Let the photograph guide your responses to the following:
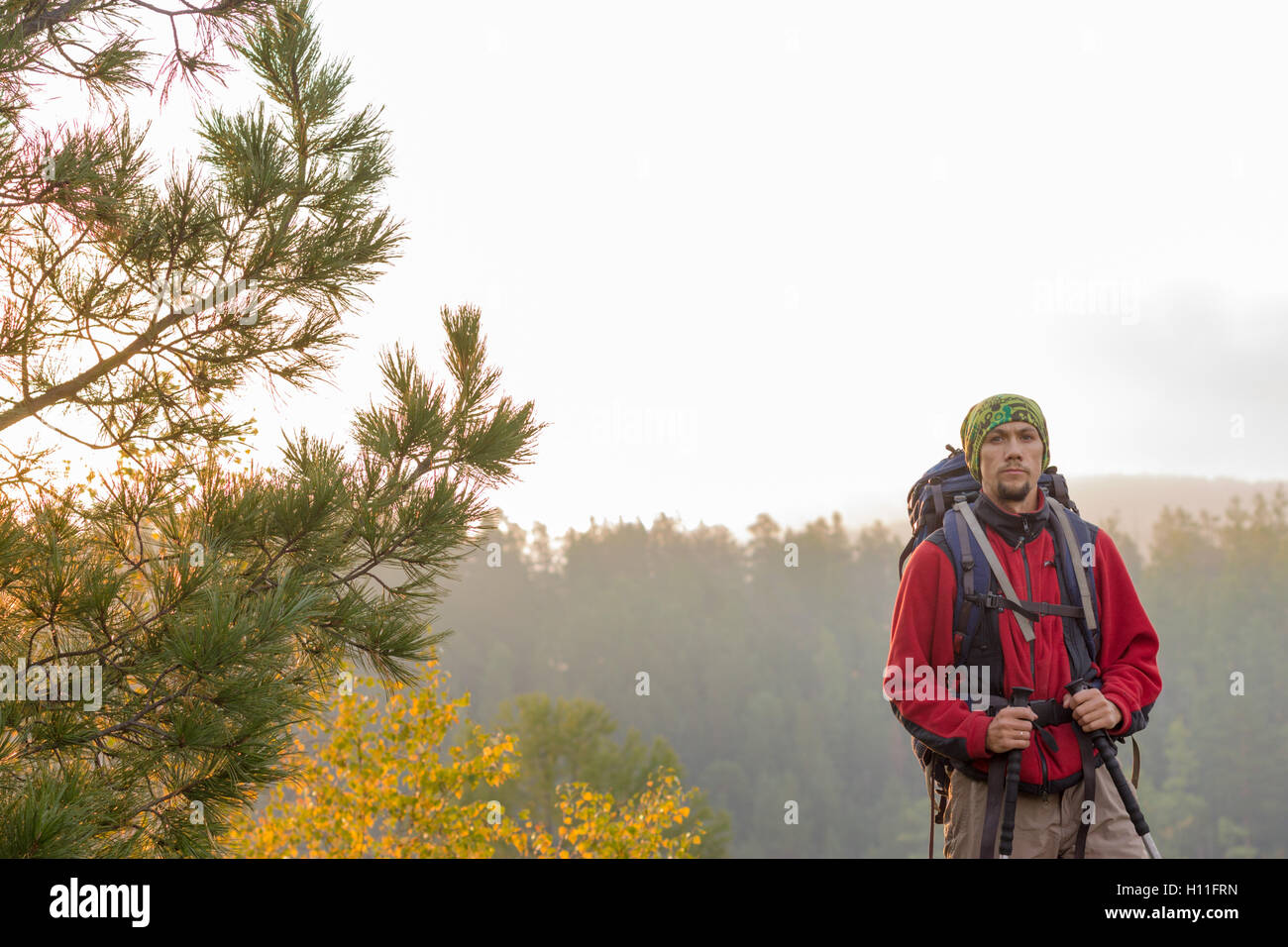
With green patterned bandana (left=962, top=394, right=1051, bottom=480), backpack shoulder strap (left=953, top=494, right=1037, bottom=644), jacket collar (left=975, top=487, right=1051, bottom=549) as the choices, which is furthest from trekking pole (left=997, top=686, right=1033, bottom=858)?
green patterned bandana (left=962, top=394, right=1051, bottom=480)

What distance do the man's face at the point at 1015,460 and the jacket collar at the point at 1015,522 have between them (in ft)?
0.11

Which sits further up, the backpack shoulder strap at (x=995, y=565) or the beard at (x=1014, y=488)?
the beard at (x=1014, y=488)

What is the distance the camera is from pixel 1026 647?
205cm

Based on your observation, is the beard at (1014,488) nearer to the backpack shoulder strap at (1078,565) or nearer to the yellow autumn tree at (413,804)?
the backpack shoulder strap at (1078,565)

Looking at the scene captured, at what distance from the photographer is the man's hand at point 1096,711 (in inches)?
76.6

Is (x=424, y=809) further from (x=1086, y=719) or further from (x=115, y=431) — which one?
(x=1086, y=719)

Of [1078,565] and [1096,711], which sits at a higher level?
[1078,565]

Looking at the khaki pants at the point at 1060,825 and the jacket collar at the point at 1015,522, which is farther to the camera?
the jacket collar at the point at 1015,522

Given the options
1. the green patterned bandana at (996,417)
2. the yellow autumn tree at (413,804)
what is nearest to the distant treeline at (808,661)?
the yellow autumn tree at (413,804)

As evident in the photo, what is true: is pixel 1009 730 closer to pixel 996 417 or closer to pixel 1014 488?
pixel 1014 488

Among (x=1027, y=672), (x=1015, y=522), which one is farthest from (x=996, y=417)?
(x=1027, y=672)

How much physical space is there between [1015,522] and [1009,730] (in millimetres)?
479

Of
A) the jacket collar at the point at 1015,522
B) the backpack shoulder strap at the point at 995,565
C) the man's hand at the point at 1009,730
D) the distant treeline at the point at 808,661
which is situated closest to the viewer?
the man's hand at the point at 1009,730

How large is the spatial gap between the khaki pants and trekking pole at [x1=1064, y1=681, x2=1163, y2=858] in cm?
1
